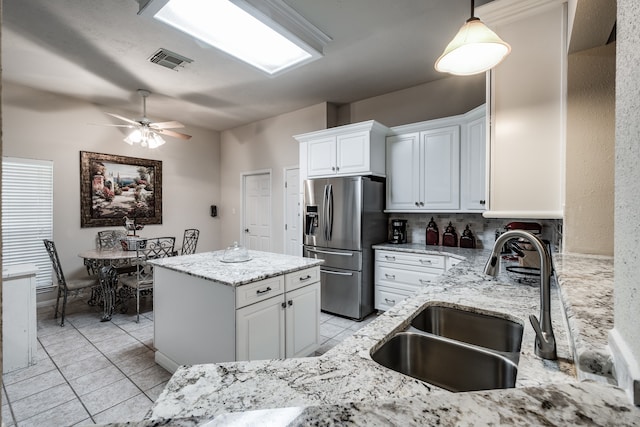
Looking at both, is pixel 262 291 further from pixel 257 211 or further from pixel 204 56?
Answer: pixel 257 211

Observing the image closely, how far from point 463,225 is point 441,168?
74 centimetres

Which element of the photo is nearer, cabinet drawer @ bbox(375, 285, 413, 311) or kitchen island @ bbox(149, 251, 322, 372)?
kitchen island @ bbox(149, 251, 322, 372)

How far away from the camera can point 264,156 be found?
5391mm

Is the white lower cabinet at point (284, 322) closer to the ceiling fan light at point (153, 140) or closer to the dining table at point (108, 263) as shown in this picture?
the dining table at point (108, 263)

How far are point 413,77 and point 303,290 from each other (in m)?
2.94

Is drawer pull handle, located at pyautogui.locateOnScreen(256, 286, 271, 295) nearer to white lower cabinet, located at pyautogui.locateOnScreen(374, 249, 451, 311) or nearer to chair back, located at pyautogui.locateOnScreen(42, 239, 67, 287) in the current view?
white lower cabinet, located at pyautogui.locateOnScreen(374, 249, 451, 311)

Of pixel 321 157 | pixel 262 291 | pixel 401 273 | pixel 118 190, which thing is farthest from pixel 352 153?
pixel 118 190

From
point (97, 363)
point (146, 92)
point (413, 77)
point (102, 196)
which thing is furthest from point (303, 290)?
point (102, 196)

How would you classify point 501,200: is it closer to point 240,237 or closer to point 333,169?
point 333,169

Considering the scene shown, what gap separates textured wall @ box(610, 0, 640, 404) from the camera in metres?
0.56

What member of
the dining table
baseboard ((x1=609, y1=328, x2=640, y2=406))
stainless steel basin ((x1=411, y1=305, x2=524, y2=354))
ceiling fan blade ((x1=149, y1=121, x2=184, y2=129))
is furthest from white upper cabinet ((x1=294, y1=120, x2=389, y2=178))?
baseboard ((x1=609, y1=328, x2=640, y2=406))

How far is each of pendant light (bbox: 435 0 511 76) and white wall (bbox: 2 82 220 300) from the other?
494 centimetres

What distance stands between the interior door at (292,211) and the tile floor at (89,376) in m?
1.73

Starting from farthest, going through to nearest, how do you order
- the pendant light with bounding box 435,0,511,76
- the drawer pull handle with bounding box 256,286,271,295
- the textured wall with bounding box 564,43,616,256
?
the drawer pull handle with bounding box 256,286,271,295 → the textured wall with bounding box 564,43,616,256 → the pendant light with bounding box 435,0,511,76
